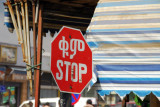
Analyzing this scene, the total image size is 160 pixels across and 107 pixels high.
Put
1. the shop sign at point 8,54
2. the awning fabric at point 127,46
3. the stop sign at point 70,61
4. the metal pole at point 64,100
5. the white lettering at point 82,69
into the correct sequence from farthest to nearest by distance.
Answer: the shop sign at point 8,54
the awning fabric at point 127,46
the metal pole at point 64,100
the white lettering at point 82,69
the stop sign at point 70,61

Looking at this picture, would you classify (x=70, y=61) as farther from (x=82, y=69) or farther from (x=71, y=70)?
(x=82, y=69)

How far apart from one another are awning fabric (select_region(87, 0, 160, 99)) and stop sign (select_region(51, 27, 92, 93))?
85cm

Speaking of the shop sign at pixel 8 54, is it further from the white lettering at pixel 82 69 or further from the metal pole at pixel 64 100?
the white lettering at pixel 82 69

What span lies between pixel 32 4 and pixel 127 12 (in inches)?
109

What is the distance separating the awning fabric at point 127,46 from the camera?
7387 millimetres

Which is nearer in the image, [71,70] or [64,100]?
[71,70]

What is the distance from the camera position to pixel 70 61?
6465 mm

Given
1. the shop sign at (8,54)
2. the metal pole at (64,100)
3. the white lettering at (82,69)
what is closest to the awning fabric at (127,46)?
the metal pole at (64,100)

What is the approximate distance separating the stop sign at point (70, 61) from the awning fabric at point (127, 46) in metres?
0.85

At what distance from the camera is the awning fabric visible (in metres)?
7.39

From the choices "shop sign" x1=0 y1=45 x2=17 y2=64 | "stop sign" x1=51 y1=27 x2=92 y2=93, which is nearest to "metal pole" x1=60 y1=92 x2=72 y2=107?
"stop sign" x1=51 y1=27 x2=92 y2=93

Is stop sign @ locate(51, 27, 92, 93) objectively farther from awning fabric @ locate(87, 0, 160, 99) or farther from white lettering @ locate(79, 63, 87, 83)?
awning fabric @ locate(87, 0, 160, 99)

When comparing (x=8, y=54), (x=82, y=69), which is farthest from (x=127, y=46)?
(x=8, y=54)

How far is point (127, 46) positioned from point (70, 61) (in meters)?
1.67
